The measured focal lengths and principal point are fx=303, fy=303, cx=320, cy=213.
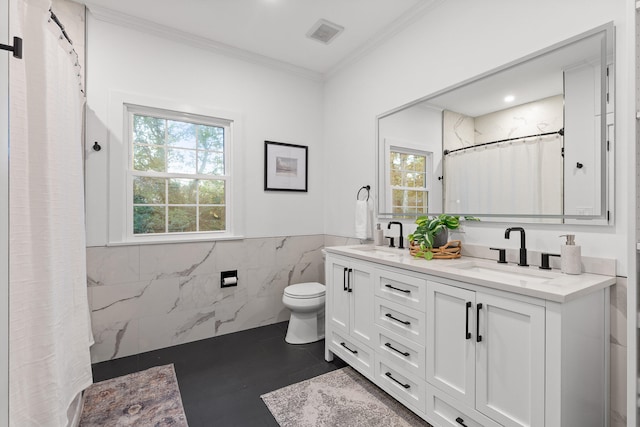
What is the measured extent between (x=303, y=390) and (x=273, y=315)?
1.22 metres

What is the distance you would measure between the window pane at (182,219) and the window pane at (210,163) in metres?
0.37

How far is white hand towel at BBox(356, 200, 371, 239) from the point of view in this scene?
2.73m

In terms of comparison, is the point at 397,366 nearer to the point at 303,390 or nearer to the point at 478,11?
the point at 303,390

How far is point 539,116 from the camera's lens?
1.62 meters

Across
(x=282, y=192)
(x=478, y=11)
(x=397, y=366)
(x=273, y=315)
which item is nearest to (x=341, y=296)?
(x=397, y=366)

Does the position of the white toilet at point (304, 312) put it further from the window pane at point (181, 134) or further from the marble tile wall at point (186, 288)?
the window pane at point (181, 134)

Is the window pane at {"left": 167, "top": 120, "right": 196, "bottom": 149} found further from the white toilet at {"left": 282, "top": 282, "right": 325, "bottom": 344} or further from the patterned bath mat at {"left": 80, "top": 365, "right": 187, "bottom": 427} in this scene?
the patterned bath mat at {"left": 80, "top": 365, "right": 187, "bottom": 427}

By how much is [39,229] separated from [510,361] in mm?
Answer: 1929

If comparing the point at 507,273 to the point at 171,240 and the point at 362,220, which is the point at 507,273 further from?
the point at 171,240

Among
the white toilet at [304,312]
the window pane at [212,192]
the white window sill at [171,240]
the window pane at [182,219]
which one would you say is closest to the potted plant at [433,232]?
the white toilet at [304,312]

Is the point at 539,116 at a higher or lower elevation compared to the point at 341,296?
higher

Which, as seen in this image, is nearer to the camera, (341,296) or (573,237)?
(573,237)

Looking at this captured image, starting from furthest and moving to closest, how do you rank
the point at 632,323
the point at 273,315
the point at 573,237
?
the point at 273,315
the point at 573,237
the point at 632,323

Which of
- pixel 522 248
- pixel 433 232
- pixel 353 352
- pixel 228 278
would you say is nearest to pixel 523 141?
pixel 522 248
